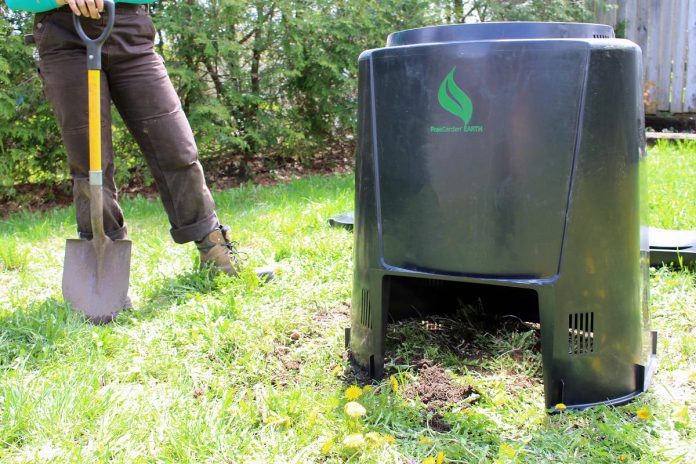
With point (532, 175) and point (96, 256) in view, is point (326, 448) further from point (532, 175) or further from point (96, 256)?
point (96, 256)

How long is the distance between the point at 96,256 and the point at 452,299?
4.49 feet

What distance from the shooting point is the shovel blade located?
8.66 feet

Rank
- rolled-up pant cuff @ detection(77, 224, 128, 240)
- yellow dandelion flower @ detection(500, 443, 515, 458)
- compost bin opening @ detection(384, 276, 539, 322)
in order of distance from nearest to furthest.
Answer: yellow dandelion flower @ detection(500, 443, 515, 458), compost bin opening @ detection(384, 276, 539, 322), rolled-up pant cuff @ detection(77, 224, 128, 240)

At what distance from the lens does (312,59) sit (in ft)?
18.0

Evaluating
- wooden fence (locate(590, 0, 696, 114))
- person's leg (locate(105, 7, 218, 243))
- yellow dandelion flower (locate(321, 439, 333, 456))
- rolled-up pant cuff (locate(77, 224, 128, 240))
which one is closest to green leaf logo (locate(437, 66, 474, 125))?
yellow dandelion flower (locate(321, 439, 333, 456))

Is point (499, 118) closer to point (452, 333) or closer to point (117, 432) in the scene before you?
point (452, 333)

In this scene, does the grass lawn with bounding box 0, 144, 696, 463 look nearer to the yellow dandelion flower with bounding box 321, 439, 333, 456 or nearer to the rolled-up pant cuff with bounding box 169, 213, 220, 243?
the yellow dandelion flower with bounding box 321, 439, 333, 456

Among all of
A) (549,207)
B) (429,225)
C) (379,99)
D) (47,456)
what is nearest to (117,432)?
(47,456)

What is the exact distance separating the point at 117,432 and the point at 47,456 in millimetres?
170

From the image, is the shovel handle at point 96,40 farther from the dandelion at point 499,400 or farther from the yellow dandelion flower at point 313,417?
the dandelion at point 499,400

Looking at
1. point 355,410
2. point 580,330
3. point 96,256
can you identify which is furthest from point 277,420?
point 96,256

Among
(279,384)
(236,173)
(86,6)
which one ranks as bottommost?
(279,384)

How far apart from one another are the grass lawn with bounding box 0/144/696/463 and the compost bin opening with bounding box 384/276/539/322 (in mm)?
65

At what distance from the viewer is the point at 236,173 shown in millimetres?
5883
